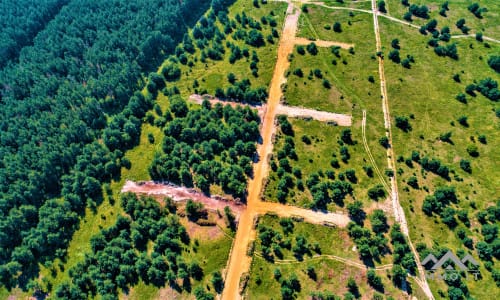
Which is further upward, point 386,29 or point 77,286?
point 386,29

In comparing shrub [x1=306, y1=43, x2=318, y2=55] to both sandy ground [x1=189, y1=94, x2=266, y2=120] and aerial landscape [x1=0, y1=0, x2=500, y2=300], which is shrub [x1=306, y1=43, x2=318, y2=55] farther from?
sandy ground [x1=189, y1=94, x2=266, y2=120]

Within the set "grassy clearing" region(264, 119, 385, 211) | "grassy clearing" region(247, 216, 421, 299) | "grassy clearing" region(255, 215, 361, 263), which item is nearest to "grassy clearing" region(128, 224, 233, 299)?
"grassy clearing" region(247, 216, 421, 299)

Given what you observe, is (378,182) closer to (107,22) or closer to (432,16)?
(432,16)

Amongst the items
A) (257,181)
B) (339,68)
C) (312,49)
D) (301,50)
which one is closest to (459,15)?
(339,68)

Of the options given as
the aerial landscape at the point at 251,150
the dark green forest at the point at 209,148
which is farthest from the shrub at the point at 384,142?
the dark green forest at the point at 209,148

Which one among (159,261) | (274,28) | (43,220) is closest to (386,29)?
(274,28)

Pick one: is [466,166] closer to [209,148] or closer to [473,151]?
[473,151]
